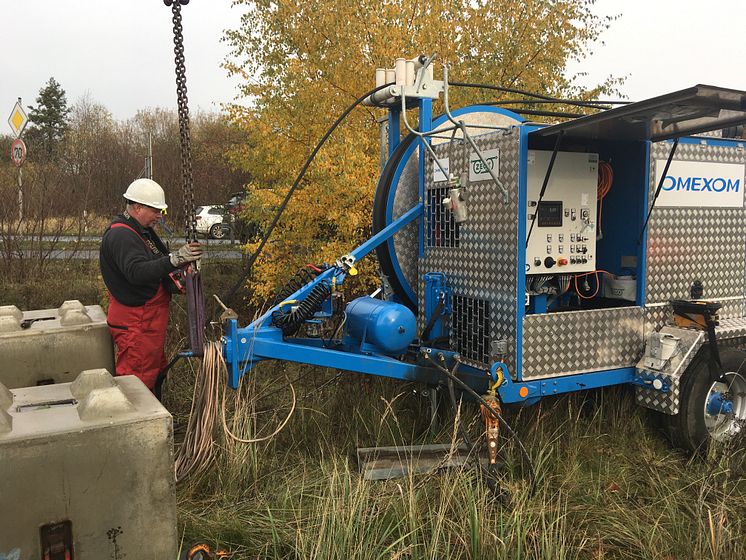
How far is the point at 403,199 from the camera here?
17.6ft

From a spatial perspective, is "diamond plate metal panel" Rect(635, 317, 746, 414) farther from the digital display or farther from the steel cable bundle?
the steel cable bundle

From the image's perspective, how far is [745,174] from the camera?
5234 mm

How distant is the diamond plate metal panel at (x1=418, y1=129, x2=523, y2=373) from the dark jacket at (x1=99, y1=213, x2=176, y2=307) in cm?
212

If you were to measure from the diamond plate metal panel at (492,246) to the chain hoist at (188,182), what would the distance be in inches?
75.3

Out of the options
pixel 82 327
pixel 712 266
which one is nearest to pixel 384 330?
pixel 82 327

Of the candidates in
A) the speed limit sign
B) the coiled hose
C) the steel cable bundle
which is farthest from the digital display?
the speed limit sign

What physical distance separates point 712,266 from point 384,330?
2695 millimetres

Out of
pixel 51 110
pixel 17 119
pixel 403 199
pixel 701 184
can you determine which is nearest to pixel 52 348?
pixel 403 199

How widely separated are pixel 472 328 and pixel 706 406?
6.16 ft

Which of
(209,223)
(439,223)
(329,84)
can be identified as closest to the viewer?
(439,223)

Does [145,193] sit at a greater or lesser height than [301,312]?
greater

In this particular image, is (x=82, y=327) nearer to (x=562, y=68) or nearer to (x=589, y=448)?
(x=589, y=448)

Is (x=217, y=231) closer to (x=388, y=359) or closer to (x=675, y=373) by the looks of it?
(x=388, y=359)

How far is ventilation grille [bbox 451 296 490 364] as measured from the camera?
15.2 feet
